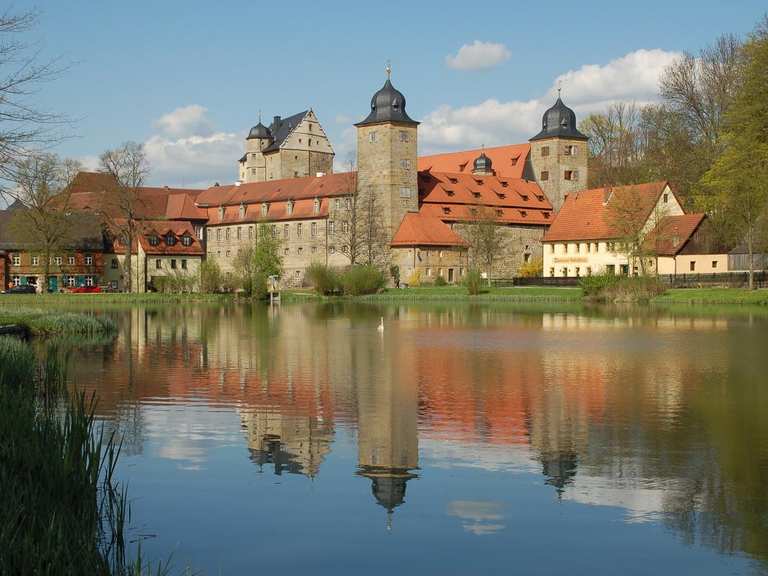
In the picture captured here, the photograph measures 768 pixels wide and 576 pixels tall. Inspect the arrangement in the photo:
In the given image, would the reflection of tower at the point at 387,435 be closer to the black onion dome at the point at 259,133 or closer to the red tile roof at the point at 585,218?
the red tile roof at the point at 585,218

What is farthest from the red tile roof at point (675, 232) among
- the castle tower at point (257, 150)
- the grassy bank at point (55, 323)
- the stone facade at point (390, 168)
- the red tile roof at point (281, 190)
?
the castle tower at point (257, 150)

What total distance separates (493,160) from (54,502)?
93793mm

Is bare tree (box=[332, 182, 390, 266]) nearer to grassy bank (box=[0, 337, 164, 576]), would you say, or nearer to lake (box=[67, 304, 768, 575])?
lake (box=[67, 304, 768, 575])

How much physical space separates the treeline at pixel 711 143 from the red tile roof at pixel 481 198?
7.26 meters

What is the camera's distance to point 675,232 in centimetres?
7019

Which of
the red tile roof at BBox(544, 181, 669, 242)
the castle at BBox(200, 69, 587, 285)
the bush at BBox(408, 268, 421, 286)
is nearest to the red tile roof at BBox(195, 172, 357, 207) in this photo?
the castle at BBox(200, 69, 587, 285)

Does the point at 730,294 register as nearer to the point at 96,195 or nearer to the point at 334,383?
the point at 334,383

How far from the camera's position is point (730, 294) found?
175 feet

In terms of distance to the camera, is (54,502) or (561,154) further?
(561,154)

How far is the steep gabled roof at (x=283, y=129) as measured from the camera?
352ft

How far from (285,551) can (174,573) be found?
1.09 meters

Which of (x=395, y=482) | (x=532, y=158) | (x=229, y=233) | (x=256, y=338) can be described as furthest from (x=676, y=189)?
(x=395, y=482)

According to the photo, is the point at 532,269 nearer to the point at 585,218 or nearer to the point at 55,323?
the point at 585,218

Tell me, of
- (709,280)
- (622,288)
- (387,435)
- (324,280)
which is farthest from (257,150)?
(387,435)
